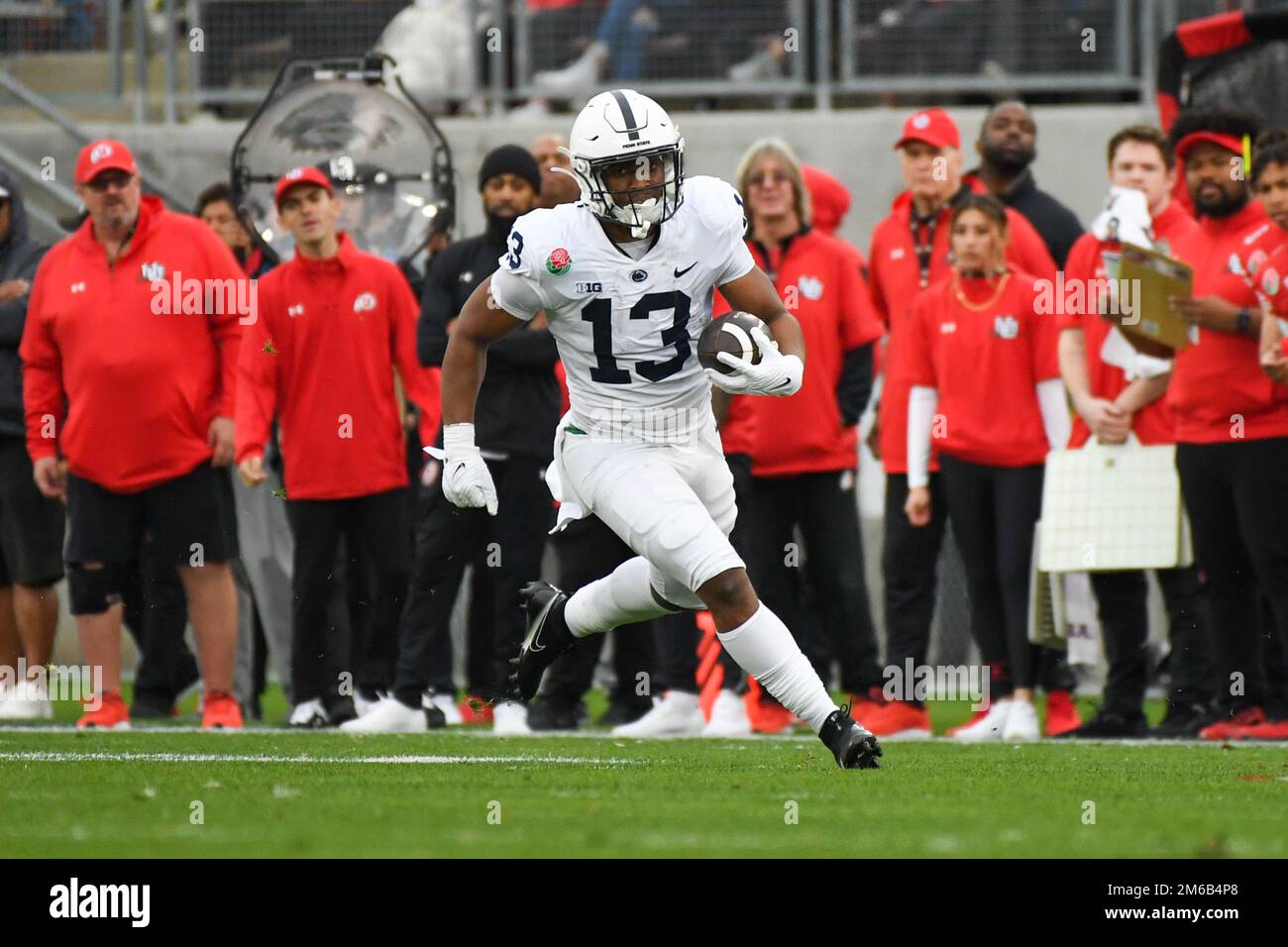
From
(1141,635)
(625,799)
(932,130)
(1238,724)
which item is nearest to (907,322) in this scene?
(932,130)

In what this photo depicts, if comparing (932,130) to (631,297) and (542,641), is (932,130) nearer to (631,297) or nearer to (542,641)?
(631,297)

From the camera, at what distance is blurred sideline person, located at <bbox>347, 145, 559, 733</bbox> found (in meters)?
9.66

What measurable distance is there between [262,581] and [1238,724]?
440 centimetres

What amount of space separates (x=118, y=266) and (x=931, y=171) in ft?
11.3

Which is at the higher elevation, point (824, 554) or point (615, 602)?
point (615, 602)

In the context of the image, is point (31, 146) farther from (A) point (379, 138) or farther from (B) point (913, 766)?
(B) point (913, 766)

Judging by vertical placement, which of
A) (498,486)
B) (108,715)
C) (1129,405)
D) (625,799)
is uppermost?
(1129,405)

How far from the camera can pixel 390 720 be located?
9617 millimetres

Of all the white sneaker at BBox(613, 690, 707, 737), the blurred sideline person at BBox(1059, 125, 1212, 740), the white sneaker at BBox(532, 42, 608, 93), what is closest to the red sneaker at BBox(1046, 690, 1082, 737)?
the blurred sideline person at BBox(1059, 125, 1212, 740)

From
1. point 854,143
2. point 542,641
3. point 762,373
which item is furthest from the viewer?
point 854,143

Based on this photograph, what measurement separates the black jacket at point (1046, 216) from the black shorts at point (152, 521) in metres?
3.76

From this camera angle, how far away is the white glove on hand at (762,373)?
277 inches

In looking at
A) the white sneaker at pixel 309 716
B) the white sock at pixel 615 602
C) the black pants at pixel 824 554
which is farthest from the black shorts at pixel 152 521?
the white sock at pixel 615 602

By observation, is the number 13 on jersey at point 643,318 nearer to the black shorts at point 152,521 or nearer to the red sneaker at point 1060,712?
the black shorts at point 152,521
